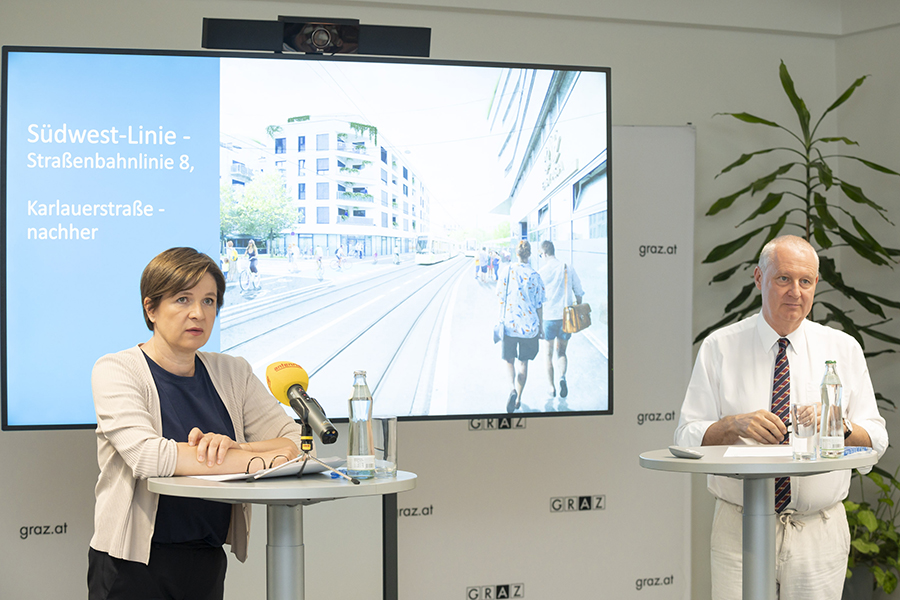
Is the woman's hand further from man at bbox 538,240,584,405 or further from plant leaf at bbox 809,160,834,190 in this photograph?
plant leaf at bbox 809,160,834,190

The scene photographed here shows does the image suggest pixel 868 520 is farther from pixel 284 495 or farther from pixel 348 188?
pixel 284 495

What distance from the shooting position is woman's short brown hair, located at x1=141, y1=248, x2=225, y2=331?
2121 millimetres

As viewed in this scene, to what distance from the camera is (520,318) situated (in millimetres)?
3393

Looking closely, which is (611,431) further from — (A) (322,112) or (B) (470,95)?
(A) (322,112)

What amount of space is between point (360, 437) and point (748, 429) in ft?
4.01

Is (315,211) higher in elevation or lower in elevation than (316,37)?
lower

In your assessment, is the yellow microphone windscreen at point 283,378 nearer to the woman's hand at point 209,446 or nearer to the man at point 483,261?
the woman's hand at point 209,446

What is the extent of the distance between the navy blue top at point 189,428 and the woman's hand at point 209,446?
0.51 feet

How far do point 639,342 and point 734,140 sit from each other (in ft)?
4.44

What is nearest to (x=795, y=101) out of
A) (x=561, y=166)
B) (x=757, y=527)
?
(x=561, y=166)

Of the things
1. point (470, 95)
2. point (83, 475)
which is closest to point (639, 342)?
point (470, 95)

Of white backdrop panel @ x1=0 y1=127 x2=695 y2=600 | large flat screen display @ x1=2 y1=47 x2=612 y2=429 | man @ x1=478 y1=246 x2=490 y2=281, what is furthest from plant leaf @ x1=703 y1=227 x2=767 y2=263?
→ man @ x1=478 y1=246 x2=490 y2=281

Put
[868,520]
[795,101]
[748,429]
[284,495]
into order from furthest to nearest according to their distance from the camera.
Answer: [795,101]
[868,520]
[748,429]
[284,495]

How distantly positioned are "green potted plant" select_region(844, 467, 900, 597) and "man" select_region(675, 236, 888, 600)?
1393 mm
